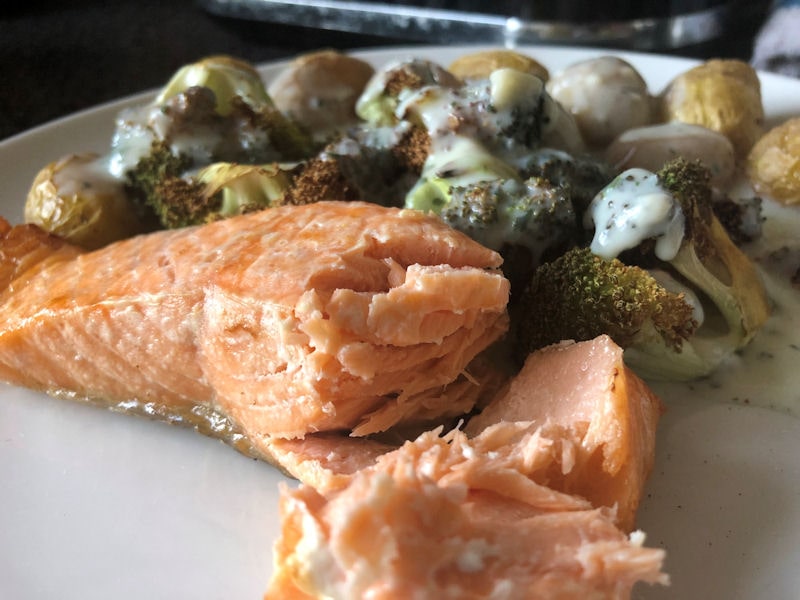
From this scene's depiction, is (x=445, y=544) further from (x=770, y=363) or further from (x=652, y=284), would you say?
(x=770, y=363)

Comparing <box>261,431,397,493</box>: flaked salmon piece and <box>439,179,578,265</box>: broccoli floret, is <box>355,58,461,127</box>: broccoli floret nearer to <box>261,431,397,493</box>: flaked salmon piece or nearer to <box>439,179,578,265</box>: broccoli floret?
<box>439,179,578,265</box>: broccoli floret

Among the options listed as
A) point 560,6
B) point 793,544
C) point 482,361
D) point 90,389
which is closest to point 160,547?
point 90,389

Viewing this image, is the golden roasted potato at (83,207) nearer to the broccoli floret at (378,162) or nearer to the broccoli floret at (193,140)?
the broccoli floret at (193,140)

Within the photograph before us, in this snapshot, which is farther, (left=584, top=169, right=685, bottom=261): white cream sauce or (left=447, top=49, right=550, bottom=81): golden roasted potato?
(left=447, top=49, right=550, bottom=81): golden roasted potato

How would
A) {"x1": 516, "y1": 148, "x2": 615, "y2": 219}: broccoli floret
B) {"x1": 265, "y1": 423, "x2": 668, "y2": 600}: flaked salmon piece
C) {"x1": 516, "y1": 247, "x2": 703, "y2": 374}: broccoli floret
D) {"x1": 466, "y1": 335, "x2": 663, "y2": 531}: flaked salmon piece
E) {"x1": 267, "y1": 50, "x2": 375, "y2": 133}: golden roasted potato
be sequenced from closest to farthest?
{"x1": 265, "y1": 423, "x2": 668, "y2": 600}: flaked salmon piece < {"x1": 466, "y1": 335, "x2": 663, "y2": 531}: flaked salmon piece < {"x1": 516, "y1": 247, "x2": 703, "y2": 374}: broccoli floret < {"x1": 516, "y1": 148, "x2": 615, "y2": 219}: broccoli floret < {"x1": 267, "y1": 50, "x2": 375, "y2": 133}: golden roasted potato

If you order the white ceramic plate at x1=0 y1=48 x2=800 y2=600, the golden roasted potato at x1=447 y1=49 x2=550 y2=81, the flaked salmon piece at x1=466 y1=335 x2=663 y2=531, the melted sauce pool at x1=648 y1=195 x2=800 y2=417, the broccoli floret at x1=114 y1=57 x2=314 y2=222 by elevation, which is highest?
the golden roasted potato at x1=447 y1=49 x2=550 y2=81

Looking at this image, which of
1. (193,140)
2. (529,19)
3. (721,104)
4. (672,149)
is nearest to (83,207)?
(193,140)

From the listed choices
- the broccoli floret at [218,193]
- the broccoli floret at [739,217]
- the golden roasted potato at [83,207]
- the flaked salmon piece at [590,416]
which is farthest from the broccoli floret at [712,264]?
the golden roasted potato at [83,207]

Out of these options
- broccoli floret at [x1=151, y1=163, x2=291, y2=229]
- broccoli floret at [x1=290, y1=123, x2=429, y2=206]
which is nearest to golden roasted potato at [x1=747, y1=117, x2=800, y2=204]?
broccoli floret at [x1=290, y1=123, x2=429, y2=206]
